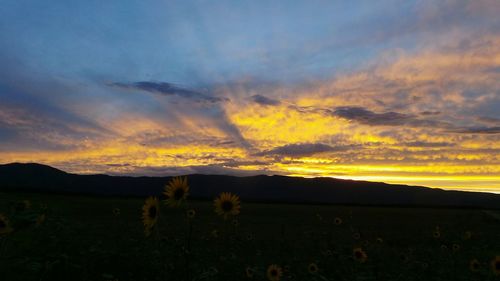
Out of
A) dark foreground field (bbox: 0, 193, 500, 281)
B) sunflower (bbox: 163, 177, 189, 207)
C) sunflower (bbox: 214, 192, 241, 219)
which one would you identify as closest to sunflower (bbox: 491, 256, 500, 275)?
dark foreground field (bbox: 0, 193, 500, 281)

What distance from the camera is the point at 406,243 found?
2447 cm

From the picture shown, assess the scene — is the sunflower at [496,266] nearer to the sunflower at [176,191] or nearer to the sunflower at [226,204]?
A: the sunflower at [226,204]

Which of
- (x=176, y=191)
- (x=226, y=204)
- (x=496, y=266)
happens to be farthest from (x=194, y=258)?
(x=496, y=266)

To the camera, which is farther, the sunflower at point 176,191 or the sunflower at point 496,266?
the sunflower at point 496,266

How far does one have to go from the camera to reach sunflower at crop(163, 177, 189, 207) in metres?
7.45

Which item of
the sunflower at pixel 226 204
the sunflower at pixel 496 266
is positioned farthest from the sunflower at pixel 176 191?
the sunflower at pixel 496 266

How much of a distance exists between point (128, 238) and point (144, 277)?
21.8 ft

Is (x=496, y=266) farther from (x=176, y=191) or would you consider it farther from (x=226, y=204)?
(x=176, y=191)

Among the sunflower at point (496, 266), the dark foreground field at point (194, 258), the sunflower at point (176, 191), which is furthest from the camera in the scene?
the sunflower at point (496, 266)

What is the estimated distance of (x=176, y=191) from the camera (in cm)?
757

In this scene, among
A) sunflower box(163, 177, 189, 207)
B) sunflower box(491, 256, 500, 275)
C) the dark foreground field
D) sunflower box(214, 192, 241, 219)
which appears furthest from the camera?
sunflower box(491, 256, 500, 275)

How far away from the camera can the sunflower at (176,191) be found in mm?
7445

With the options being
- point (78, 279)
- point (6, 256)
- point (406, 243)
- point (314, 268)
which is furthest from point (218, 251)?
point (406, 243)

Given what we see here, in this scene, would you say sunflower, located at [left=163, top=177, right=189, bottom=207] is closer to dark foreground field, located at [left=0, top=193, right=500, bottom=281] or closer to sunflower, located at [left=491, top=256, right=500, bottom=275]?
dark foreground field, located at [left=0, top=193, right=500, bottom=281]
